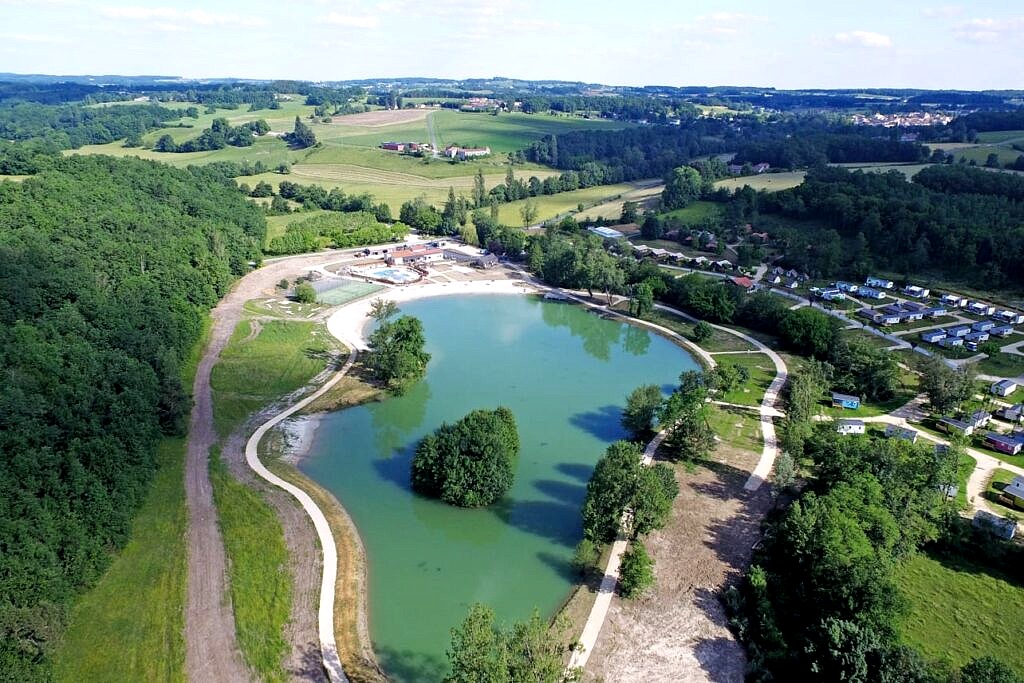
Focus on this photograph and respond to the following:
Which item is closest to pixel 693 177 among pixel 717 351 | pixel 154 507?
pixel 717 351

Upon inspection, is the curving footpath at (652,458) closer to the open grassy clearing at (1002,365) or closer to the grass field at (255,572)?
the grass field at (255,572)

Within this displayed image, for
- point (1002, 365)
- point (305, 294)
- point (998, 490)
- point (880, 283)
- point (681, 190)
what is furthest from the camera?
point (681, 190)

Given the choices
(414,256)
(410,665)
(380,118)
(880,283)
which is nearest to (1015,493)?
(410,665)

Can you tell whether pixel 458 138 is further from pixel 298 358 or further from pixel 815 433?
pixel 815 433

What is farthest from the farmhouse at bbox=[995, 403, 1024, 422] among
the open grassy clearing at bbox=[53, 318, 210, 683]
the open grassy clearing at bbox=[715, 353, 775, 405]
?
the open grassy clearing at bbox=[53, 318, 210, 683]

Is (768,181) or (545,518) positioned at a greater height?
(768,181)

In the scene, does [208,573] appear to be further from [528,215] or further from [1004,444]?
[528,215]
